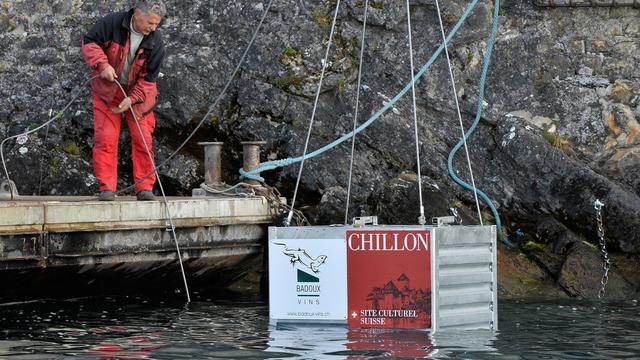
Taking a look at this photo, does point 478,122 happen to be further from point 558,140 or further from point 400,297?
point 400,297

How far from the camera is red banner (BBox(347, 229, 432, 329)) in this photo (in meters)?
8.27

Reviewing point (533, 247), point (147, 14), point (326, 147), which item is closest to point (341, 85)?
point (326, 147)

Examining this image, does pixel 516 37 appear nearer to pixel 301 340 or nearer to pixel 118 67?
pixel 118 67

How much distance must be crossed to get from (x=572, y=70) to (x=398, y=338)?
624 cm

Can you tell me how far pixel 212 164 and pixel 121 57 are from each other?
5.65 feet

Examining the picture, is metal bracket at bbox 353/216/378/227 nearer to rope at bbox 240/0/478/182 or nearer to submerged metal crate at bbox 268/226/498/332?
submerged metal crate at bbox 268/226/498/332

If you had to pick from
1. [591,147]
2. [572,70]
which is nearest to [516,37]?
[572,70]

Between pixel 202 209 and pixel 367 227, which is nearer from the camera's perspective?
pixel 367 227

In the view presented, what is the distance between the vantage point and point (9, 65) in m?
13.8

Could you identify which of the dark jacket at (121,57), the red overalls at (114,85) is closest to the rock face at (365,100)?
the red overalls at (114,85)

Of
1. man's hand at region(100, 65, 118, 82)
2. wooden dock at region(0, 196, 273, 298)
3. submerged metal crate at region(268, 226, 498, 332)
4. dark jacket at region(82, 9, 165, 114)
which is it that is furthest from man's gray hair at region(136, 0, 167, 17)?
submerged metal crate at region(268, 226, 498, 332)

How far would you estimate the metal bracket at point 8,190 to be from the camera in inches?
430

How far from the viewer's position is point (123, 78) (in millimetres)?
10719

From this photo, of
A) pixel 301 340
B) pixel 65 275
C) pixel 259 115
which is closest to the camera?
pixel 301 340
